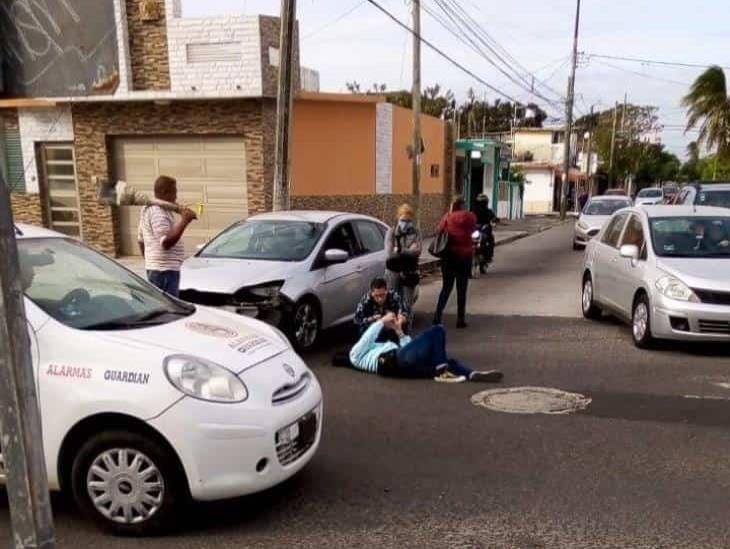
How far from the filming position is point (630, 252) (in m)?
8.24

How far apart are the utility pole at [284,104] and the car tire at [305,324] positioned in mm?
3917

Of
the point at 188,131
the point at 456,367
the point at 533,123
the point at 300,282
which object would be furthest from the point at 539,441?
the point at 533,123

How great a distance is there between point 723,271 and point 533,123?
243ft

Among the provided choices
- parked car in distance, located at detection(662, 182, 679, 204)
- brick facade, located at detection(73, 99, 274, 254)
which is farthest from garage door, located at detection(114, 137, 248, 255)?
parked car in distance, located at detection(662, 182, 679, 204)

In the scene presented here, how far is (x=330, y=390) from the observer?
21.2 ft

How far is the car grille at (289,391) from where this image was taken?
3828mm

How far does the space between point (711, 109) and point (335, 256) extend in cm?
3026

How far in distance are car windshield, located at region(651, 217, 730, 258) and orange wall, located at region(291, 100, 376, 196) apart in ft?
32.7

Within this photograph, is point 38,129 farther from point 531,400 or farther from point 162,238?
point 531,400

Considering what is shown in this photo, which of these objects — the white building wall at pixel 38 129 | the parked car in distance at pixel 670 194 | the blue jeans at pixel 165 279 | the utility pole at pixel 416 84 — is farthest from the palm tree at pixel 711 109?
the blue jeans at pixel 165 279

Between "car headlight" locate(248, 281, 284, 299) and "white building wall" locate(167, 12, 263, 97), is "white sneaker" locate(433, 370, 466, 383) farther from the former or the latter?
"white building wall" locate(167, 12, 263, 97)

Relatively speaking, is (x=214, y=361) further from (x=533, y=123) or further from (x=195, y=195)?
(x=533, y=123)

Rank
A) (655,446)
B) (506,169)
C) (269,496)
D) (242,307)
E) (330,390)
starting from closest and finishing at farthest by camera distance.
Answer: (269,496), (655,446), (330,390), (242,307), (506,169)

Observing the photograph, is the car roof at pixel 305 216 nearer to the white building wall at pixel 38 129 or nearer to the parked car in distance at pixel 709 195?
the parked car in distance at pixel 709 195
